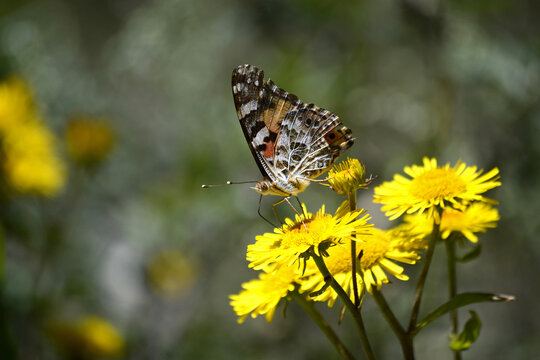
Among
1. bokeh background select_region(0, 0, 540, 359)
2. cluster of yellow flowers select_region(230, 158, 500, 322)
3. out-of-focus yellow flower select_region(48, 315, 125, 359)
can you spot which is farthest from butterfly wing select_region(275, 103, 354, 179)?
out-of-focus yellow flower select_region(48, 315, 125, 359)

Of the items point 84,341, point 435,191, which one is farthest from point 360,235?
point 84,341

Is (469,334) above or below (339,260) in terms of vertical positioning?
below

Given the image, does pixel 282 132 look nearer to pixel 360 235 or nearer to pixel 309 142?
pixel 309 142

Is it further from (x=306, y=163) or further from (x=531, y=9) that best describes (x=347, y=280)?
(x=531, y=9)

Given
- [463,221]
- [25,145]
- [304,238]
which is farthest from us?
[25,145]

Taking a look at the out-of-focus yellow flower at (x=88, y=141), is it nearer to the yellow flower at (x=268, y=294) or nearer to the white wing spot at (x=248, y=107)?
the white wing spot at (x=248, y=107)

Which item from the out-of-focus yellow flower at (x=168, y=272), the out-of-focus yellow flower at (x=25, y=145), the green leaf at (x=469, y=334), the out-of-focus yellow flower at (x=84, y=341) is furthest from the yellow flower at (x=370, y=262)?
the out-of-focus yellow flower at (x=168, y=272)

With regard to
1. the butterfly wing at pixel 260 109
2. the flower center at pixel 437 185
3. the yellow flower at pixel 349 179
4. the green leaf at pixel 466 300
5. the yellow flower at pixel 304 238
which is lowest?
the green leaf at pixel 466 300
